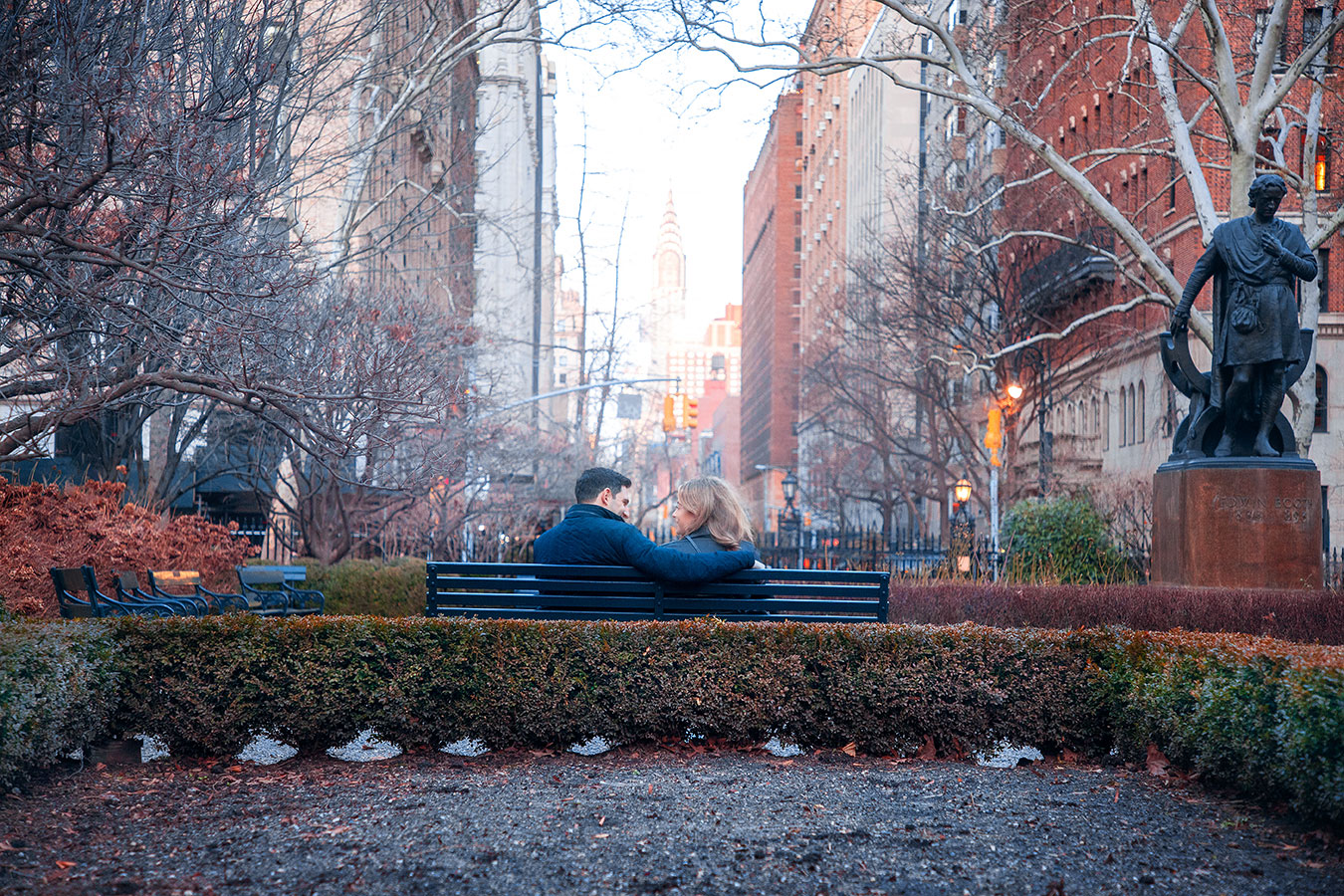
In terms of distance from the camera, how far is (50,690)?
5574 millimetres

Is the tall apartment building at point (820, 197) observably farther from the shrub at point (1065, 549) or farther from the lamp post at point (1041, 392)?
the shrub at point (1065, 549)

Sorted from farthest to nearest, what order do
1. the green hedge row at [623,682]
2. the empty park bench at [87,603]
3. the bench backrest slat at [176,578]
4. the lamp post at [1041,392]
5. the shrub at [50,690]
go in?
the lamp post at [1041,392] < the bench backrest slat at [176,578] < the empty park bench at [87,603] < the green hedge row at [623,682] < the shrub at [50,690]

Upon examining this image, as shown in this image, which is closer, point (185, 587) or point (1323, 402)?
point (185, 587)

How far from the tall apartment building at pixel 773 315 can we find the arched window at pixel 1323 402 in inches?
2659

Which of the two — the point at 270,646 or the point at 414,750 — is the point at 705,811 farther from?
the point at 270,646

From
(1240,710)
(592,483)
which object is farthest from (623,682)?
(1240,710)

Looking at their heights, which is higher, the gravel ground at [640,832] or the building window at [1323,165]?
the building window at [1323,165]

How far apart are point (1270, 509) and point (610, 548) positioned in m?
7.40

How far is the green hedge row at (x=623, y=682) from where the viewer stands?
629cm

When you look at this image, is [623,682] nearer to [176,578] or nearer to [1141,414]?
[176,578]

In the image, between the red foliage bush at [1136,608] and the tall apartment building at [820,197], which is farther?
the tall apartment building at [820,197]

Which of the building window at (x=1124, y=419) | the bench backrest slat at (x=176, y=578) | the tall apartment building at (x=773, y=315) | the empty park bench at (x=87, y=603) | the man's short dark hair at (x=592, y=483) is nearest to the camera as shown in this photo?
the man's short dark hair at (x=592, y=483)

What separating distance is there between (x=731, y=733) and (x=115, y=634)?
11.2ft

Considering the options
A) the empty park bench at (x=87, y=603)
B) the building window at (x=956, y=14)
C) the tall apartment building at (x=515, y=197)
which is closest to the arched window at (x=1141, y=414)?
the building window at (x=956, y=14)
